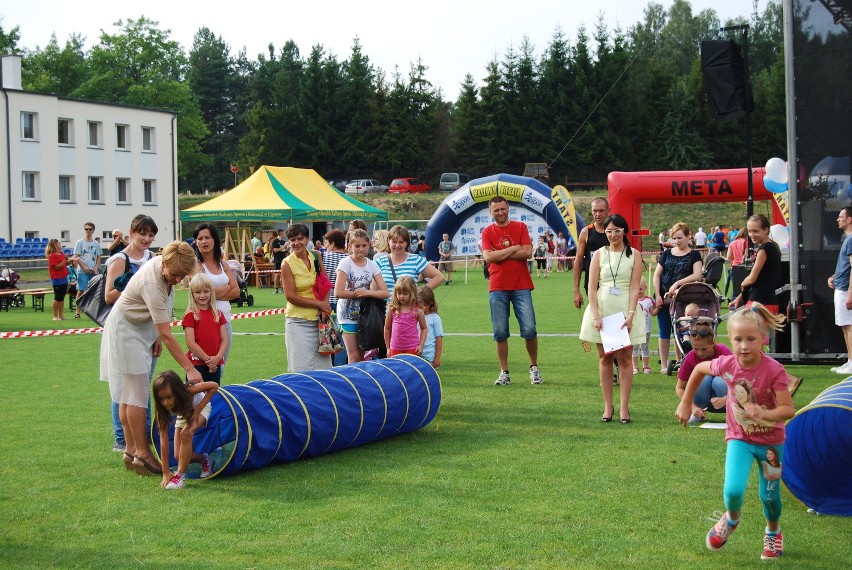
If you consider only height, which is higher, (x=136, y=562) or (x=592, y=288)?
(x=592, y=288)

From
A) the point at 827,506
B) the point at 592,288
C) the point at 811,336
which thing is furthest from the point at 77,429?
the point at 811,336

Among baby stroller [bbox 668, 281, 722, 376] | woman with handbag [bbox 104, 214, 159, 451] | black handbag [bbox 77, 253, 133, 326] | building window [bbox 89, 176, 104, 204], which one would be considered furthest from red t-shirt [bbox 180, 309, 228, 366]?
building window [bbox 89, 176, 104, 204]

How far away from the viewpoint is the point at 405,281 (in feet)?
32.7

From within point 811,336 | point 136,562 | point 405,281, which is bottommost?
point 136,562

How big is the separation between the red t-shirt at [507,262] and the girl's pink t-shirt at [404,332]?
1.57 m

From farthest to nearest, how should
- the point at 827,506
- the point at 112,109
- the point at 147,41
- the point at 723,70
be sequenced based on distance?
the point at 147,41, the point at 112,109, the point at 723,70, the point at 827,506

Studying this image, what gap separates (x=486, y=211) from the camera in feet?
130

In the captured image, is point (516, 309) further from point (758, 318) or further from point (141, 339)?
point (758, 318)

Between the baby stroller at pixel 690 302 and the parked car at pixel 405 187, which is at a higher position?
the parked car at pixel 405 187

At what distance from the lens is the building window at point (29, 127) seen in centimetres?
5175

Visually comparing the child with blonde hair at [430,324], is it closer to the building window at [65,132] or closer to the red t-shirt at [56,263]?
the red t-shirt at [56,263]

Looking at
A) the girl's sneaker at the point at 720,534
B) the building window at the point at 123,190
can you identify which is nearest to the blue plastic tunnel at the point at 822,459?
the girl's sneaker at the point at 720,534

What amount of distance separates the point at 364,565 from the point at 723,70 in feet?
38.2

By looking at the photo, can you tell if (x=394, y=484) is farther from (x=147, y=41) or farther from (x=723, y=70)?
(x=147, y=41)
